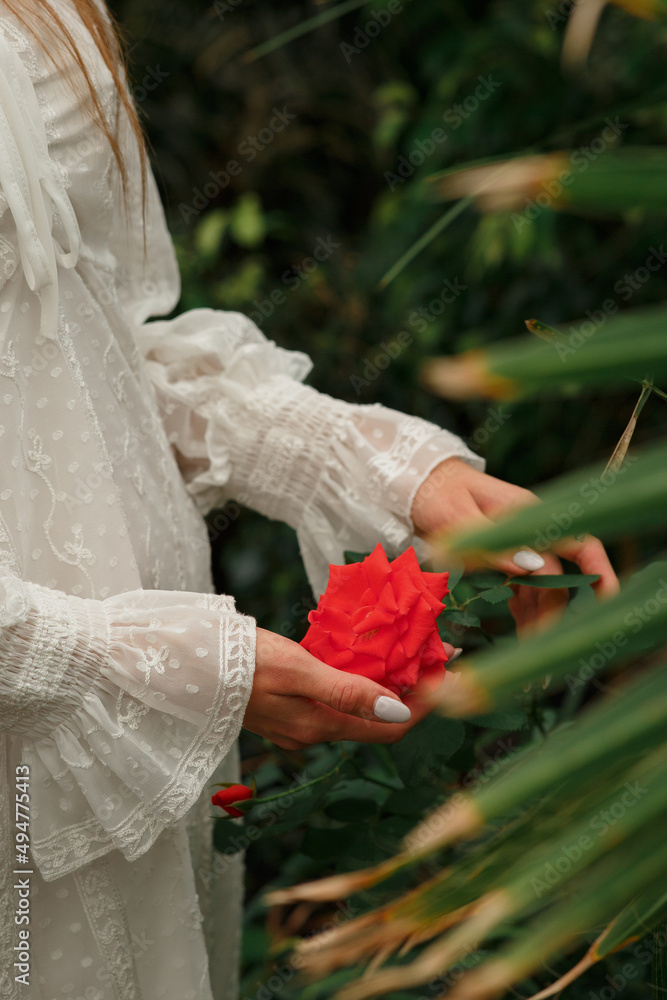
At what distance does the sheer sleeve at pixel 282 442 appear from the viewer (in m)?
0.78

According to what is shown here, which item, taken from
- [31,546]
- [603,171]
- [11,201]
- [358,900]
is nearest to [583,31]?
[603,171]

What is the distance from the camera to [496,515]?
692 millimetres

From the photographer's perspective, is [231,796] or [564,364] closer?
[564,364]

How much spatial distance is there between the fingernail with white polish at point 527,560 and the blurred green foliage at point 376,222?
0.31 metres

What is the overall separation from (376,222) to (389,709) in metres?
1.41

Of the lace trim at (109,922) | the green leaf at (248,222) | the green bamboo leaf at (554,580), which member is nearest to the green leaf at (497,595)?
the green bamboo leaf at (554,580)

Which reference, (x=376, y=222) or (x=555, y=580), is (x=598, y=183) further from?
(x=376, y=222)

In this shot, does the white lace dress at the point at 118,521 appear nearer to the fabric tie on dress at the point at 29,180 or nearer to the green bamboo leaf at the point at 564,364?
the fabric tie on dress at the point at 29,180

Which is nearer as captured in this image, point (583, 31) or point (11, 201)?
point (583, 31)

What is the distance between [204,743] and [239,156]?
173 centimetres

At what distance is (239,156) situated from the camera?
2.00m

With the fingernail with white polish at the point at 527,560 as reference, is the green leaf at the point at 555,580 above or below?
below

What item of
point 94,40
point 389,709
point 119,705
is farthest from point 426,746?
point 94,40

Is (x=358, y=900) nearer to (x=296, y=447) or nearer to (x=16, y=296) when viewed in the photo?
(x=296, y=447)
